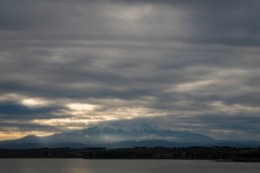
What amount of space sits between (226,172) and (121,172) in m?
26.2

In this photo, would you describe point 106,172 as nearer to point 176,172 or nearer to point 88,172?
point 88,172

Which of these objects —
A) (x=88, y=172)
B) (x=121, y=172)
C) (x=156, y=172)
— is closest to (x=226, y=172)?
(x=156, y=172)

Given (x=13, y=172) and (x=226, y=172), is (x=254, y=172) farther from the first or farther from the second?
(x=13, y=172)

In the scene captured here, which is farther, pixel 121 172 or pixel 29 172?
pixel 29 172

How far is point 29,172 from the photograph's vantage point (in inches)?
5591

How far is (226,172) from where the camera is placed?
437 feet

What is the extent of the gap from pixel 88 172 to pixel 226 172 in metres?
35.1

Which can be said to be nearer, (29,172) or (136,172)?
(136,172)

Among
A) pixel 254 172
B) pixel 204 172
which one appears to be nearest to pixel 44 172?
pixel 204 172

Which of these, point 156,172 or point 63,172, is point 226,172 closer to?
point 156,172

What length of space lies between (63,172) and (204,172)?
120 feet

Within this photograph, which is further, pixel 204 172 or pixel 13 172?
pixel 13 172

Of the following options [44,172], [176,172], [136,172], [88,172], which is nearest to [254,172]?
[176,172]

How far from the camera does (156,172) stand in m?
133
